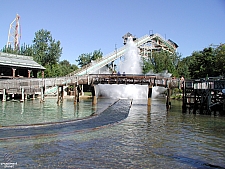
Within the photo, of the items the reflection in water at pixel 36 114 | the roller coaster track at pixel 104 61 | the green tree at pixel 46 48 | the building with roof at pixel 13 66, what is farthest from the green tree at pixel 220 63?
the green tree at pixel 46 48

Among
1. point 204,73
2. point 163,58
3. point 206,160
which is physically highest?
point 163,58

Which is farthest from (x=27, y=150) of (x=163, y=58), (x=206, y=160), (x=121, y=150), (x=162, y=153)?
(x=163, y=58)

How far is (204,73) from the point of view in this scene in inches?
2308

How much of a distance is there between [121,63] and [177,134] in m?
58.5

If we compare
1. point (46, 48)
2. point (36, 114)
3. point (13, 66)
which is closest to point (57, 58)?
point (46, 48)

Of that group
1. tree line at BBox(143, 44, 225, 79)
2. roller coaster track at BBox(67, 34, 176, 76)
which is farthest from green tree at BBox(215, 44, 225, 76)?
roller coaster track at BBox(67, 34, 176, 76)

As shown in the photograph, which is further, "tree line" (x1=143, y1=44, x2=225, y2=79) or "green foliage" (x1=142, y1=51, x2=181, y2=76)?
"green foliage" (x1=142, y1=51, x2=181, y2=76)

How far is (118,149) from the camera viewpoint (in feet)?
43.9

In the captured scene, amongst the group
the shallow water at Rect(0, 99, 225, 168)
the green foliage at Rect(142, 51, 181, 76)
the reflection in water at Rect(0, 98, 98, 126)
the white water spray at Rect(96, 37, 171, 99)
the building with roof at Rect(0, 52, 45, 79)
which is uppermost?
the green foliage at Rect(142, 51, 181, 76)

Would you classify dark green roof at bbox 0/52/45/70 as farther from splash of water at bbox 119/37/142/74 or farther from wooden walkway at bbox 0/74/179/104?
splash of water at bbox 119/37/142/74

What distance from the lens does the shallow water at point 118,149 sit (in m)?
11.0

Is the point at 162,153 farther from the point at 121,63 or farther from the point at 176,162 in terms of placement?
the point at 121,63

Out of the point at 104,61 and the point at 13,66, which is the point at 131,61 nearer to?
the point at 104,61

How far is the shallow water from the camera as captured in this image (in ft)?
36.2
